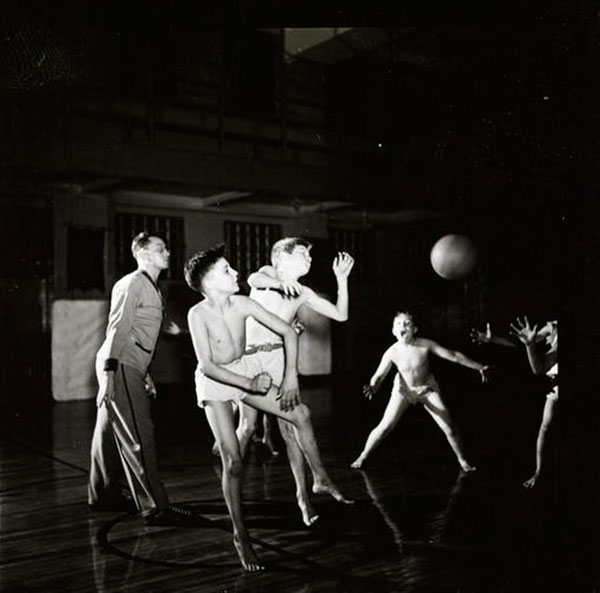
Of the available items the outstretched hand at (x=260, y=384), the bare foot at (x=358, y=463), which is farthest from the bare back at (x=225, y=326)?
the bare foot at (x=358, y=463)

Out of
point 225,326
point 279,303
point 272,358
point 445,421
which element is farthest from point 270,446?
point 225,326

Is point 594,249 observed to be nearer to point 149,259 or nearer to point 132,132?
point 149,259

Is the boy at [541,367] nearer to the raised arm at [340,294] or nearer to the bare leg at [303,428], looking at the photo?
the raised arm at [340,294]

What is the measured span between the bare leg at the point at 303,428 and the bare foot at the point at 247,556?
645 mm

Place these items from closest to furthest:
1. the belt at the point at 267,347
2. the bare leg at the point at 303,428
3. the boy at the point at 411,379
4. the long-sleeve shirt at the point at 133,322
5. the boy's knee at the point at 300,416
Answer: the bare leg at the point at 303,428 → the boy's knee at the point at 300,416 → the long-sleeve shirt at the point at 133,322 → the belt at the point at 267,347 → the boy at the point at 411,379

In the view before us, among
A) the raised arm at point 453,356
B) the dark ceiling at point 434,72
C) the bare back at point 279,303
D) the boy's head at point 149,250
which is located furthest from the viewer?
the raised arm at point 453,356

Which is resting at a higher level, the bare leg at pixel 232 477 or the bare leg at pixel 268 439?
the bare leg at pixel 232 477

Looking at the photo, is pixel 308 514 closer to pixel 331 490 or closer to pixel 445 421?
pixel 331 490

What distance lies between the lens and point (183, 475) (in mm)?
5113

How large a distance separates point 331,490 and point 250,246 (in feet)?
28.7

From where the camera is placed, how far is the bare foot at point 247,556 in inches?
119

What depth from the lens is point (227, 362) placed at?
3.26 meters

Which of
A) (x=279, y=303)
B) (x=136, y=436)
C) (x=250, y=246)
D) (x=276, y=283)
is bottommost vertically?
(x=136, y=436)

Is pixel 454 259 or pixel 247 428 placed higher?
pixel 454 259
